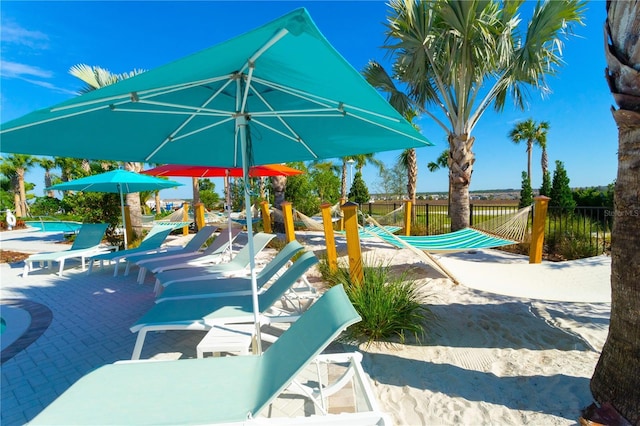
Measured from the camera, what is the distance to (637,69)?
1.74 metres

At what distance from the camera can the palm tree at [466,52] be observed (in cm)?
619

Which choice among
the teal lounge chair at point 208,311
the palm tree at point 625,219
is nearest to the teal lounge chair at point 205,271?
the teal lounge chair at point 208,311

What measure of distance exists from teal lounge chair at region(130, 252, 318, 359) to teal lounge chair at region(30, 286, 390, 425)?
0.53 meters

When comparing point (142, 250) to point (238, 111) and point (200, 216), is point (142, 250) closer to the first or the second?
point (200, 216)

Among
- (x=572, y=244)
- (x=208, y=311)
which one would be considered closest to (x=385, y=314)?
(x=208, y=311)

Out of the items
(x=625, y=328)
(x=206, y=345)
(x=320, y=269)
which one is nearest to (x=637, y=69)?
(x=625, y=328)

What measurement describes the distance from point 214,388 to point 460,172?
23.4ft

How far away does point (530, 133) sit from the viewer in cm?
2875

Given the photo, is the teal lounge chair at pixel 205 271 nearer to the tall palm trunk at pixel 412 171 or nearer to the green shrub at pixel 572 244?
the green shrub at pixel 572 244

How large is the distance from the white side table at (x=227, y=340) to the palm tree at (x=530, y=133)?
34.0 m

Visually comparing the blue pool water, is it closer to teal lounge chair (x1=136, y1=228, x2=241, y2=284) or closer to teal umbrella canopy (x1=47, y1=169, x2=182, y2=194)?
teal umbrella canopy (x1=47, y1=169, x2=182, y2=194)

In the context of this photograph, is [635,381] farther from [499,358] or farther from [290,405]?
[290,405]

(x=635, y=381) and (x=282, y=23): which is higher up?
(x=282, y=23)

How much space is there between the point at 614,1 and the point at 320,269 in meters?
4.57
